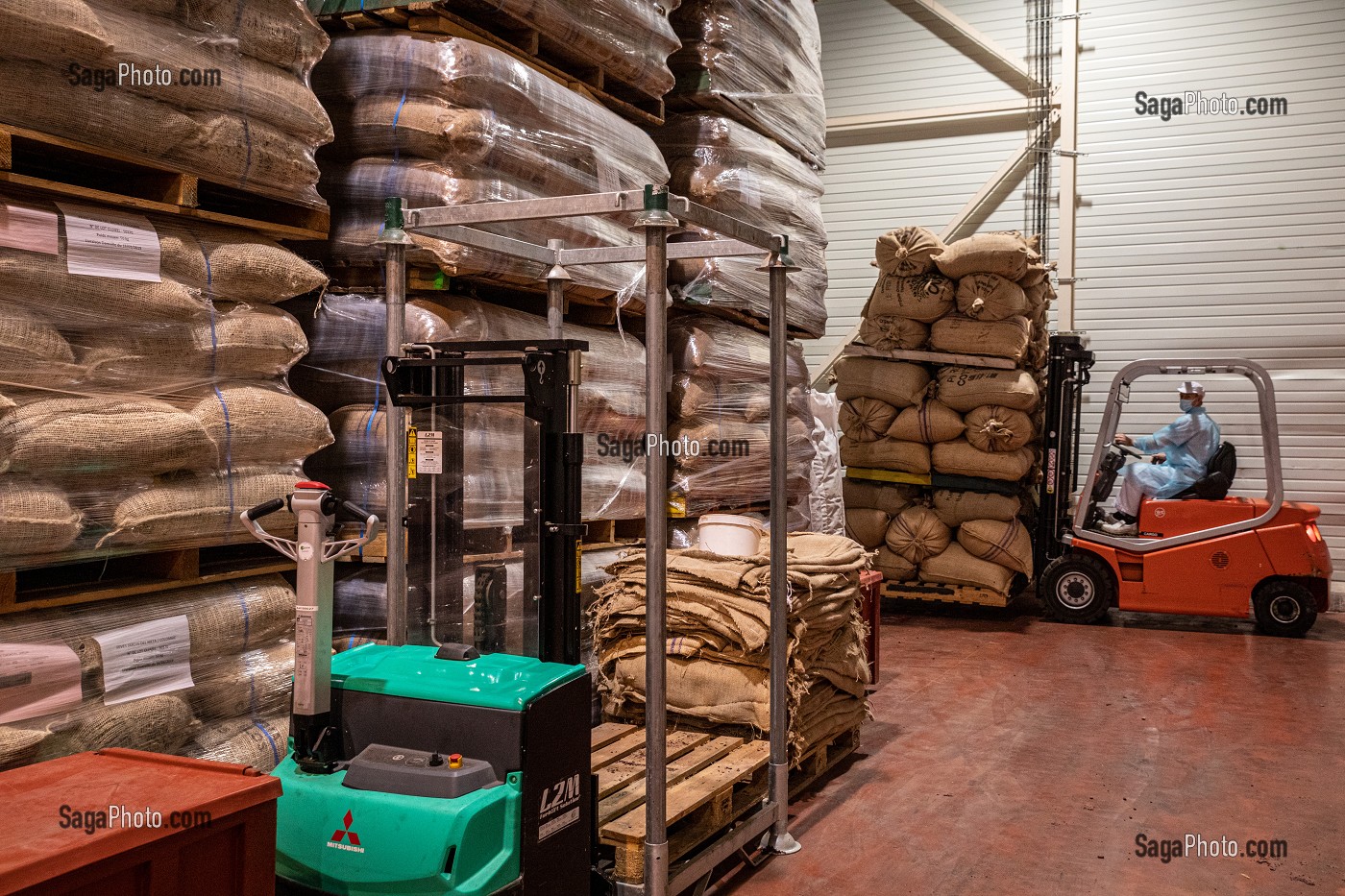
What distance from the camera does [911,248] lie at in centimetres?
930

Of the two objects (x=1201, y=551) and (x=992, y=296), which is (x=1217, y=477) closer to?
(x=1201, y=551)

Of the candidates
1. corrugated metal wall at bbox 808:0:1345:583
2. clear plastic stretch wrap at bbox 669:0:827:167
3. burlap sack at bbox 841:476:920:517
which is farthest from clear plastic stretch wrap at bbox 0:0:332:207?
corrugated metal wall at bbox 808:0:1345:583

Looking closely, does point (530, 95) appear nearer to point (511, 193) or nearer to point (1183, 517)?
point (511, 193)

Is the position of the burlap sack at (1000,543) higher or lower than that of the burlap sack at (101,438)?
lower

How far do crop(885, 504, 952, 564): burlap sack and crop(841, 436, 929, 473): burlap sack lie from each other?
1.30 feet

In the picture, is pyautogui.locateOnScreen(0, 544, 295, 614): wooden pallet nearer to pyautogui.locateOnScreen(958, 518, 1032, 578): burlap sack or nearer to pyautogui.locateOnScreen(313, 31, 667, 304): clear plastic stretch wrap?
pyautogui.locateOnScreen(313, 31, 667, 304): clear plastic stretch wrap

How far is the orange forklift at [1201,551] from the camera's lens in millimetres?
8695

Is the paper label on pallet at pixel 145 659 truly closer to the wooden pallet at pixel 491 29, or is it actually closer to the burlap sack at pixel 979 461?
the wooden pallet at pixel 491 29

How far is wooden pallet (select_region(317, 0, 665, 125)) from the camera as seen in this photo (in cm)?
458

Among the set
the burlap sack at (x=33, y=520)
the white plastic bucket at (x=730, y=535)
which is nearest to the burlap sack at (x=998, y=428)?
the white plastic bucket at (x=730, y=535)

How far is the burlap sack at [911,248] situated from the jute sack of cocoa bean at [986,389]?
957 mm

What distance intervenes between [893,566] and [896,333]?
2072 mm

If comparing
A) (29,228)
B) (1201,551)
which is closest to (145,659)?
(29,228)

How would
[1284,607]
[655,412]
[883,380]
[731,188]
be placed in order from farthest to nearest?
[883,380], [1284,607], [731,188], [655,412]
